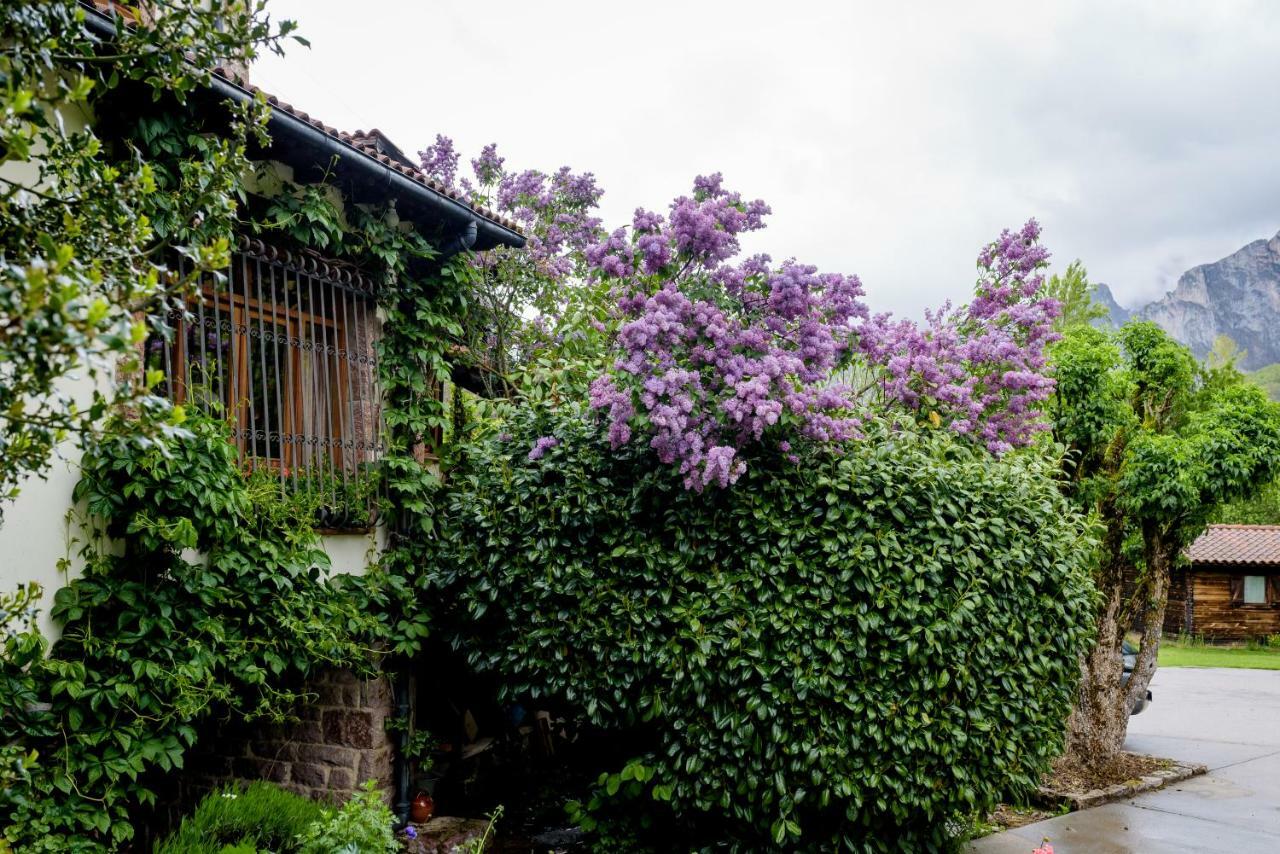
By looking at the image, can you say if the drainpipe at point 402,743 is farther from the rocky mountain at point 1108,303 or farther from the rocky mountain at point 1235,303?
the rocky mountain at point 1235,303

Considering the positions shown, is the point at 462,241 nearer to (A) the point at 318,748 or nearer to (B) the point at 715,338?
(B) the point at 715,338

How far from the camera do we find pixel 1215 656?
22.8m

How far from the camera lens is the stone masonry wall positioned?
5.30m

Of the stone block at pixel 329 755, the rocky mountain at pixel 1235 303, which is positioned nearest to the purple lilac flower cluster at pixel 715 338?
the stone block at pixel 329 755

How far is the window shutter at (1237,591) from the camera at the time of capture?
84.6ft

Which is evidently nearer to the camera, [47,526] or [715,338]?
[47,526]

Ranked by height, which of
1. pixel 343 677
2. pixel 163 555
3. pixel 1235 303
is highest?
pixel 1235 303

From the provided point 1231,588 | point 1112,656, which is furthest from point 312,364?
point 1231,588

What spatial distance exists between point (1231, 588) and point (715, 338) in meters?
28.6

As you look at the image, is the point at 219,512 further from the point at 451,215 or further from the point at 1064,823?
the point at 1064,823

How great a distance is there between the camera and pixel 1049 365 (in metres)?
6.86

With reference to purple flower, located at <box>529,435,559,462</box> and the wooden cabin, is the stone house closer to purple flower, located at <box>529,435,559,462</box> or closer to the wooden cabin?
purple flower, located at <box>529,435,559,462</box>

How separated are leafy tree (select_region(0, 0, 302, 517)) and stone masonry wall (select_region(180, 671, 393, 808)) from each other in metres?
2.94

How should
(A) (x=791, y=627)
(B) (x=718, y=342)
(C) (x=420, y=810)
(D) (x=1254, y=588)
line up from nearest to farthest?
(A) (x=791, y=627) → (B) (x=718, y=342) → (C) (x=420, y=810) → (D) (x=1254, y=588)
